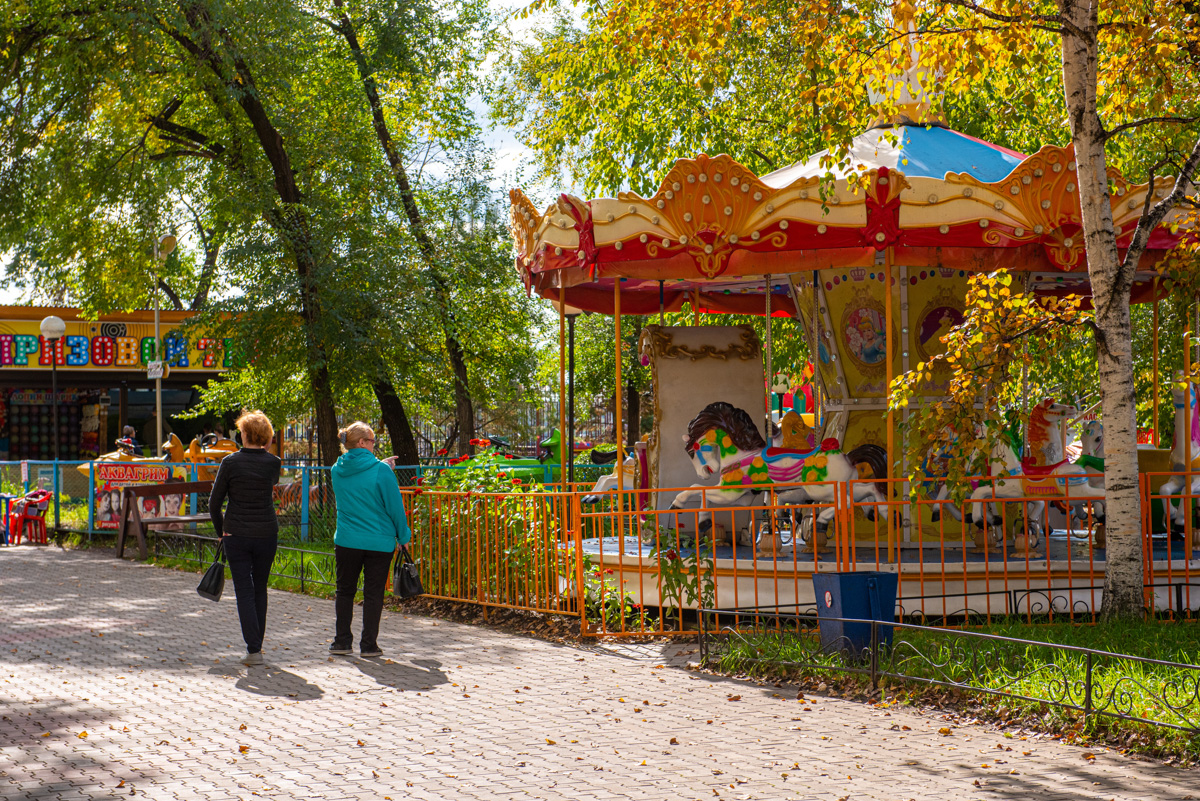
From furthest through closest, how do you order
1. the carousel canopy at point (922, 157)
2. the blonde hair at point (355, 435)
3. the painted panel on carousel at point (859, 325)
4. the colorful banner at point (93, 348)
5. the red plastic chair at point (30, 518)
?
the colorful banner at point (93, 348) < the red plastic chair at point (30, 518) < the painted panel on carousel at point (859, 325) < the carousel canopy at point (922, 157) < the blonde hair at point (355, 435)

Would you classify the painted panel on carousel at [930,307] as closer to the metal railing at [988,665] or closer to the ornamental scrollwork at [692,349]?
the ornamental scrollwork at [692,349]

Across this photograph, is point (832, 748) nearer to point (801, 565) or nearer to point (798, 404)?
point (801, 565)

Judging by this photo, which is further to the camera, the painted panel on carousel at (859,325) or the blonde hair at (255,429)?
the painted panel on carousel at (859,325)

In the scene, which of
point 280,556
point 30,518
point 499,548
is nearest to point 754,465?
point 499,548

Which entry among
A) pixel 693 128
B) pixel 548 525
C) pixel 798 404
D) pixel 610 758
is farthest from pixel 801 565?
pixel 693 128

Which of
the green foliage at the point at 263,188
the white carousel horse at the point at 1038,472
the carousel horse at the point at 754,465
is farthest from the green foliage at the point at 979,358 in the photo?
the green foliage at the point at 263,188

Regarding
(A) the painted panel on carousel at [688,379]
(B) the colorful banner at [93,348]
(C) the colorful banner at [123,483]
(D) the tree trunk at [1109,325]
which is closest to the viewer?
(D) the tree trunk at [1109,325]

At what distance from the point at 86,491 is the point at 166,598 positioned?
7535 mm

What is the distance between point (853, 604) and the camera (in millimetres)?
7617

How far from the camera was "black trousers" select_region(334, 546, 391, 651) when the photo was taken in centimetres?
849

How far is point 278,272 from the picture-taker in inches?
714

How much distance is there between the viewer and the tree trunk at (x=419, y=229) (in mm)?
20141

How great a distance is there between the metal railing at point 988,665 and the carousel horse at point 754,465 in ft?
5.78

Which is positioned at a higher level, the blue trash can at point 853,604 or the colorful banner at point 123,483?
the colorful banner at point 123,483
